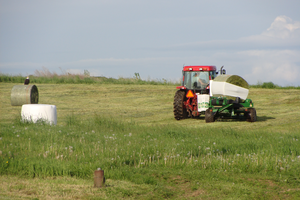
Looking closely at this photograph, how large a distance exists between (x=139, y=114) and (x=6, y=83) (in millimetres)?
17096

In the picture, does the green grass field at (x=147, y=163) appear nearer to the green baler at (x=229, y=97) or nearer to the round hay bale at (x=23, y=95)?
the green baler at (x=229, y=97)

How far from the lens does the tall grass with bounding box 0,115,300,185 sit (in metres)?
7.16

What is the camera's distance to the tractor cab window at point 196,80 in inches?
704

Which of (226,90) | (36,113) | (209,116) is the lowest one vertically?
(209,116)

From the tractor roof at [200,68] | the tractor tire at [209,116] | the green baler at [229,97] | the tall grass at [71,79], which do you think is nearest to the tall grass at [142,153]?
the green baler at [229,97]

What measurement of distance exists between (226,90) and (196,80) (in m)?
2.60

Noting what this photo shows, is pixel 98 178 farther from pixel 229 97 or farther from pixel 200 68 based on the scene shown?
pixel 200 68

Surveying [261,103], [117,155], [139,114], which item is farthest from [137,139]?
[261,103]

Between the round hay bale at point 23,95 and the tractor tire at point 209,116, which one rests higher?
the round hay bale at point 23,95

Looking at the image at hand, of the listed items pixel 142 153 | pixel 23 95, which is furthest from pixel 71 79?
pixel 142 153

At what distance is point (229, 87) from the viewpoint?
15703 mm

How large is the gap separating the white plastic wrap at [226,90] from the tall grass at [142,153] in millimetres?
4382

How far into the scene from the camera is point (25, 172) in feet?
23.0

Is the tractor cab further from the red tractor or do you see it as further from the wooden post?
the wooden post
